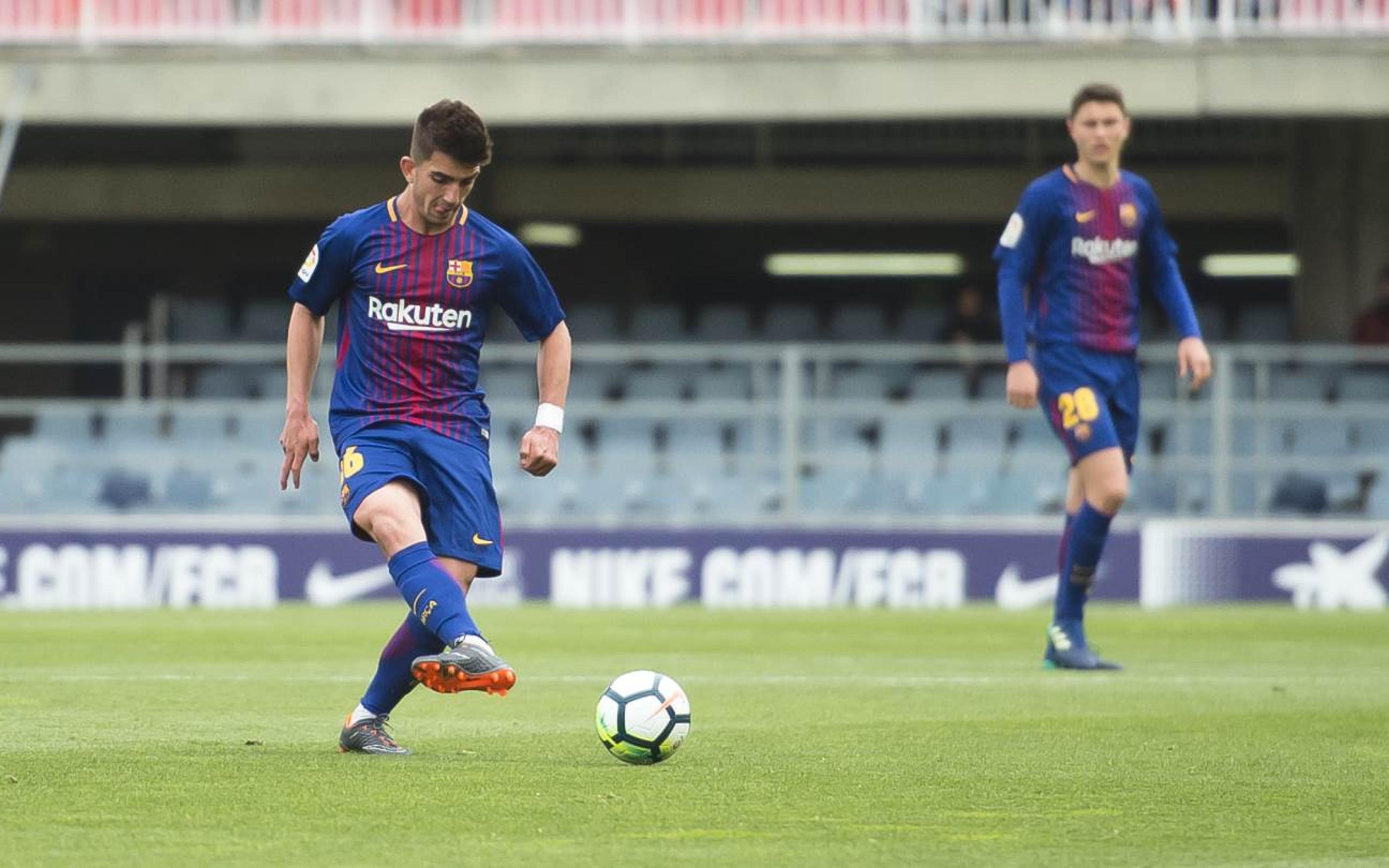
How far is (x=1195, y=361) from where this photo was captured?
8742mm

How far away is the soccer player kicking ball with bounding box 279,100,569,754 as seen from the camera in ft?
19.4

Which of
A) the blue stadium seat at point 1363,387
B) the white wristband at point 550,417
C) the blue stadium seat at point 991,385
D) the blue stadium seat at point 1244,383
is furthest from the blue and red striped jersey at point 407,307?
the blue stadium seat at point 1363,387

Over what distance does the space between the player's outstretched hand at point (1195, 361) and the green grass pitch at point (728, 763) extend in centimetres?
118

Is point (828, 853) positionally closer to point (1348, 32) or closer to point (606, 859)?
point (606, 859)

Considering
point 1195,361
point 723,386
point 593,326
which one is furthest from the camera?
point 593,326

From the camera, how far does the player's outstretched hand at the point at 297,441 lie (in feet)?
19.8

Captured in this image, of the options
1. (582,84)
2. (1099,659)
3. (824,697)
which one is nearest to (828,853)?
(824,697)

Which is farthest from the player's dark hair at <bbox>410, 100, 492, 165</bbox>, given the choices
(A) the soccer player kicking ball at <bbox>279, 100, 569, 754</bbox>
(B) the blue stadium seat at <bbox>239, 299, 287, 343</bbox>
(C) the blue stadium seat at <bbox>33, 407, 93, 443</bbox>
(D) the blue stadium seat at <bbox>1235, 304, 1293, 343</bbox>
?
(D) the blue stadium seat at <bbox>1235, 304, 1293, 343</bbox>

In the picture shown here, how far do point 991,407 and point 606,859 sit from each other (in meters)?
12.2

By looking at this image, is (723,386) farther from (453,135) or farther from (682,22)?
(453,135)

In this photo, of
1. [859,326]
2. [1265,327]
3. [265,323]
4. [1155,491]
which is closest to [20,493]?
[265,323]

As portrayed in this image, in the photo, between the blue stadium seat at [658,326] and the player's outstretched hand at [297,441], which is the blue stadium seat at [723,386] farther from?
the player's outstretched hand at [297,441]

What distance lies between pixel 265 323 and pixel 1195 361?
13.0 m

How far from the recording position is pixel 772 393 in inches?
674
